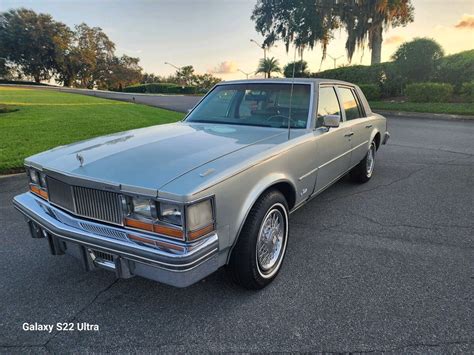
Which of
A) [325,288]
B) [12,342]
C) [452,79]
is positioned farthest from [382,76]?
[12,342]

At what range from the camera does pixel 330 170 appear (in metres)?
3.79

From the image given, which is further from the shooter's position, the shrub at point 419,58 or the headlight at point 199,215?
the shrub at point 419,58

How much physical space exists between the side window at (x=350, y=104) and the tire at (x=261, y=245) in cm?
214

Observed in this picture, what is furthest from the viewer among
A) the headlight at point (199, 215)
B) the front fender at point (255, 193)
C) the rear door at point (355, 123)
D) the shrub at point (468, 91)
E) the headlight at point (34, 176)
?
the shrub at point (468, 91)

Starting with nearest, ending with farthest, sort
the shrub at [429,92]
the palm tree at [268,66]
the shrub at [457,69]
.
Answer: the shrub at [429,92], the shrub at [457,69], the palm tree at [268,66]

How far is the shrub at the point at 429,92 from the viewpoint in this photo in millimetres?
17109

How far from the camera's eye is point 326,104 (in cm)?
376

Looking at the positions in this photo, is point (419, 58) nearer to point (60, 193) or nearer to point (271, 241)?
point (271, 241)

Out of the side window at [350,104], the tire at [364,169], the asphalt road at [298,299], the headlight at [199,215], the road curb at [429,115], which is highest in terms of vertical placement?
the side window at [350,104]

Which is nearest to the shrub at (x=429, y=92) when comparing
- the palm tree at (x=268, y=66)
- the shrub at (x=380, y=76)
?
the shrub at (x=380, y=76)

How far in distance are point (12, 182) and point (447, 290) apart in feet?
19.2

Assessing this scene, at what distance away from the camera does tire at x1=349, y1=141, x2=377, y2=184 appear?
5.12 metres

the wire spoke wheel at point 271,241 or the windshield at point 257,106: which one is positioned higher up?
the windshield at point 257,106

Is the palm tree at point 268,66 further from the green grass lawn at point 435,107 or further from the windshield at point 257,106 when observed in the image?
the windshield at point 257,106
